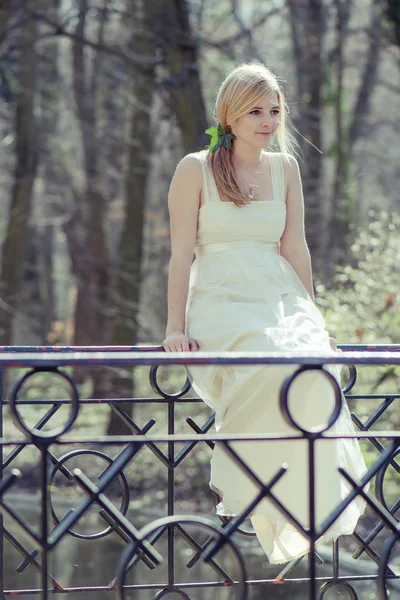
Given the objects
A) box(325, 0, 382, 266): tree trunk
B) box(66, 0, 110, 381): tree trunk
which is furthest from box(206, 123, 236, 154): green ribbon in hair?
box(66, 0, 110, 381): tree trunk

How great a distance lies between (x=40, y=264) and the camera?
80.1 feet

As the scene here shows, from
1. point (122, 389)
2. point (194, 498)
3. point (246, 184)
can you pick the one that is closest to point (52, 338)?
point (122, 389)

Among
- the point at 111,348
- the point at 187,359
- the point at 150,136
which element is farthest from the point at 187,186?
the point at 150,136

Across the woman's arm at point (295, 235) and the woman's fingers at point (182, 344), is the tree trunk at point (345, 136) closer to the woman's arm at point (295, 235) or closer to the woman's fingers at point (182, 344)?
the woman's arm at point (295, 235)

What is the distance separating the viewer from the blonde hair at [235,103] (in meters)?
3.39

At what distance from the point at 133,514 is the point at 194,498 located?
3.12 feet

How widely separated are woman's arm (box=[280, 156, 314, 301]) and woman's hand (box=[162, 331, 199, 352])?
0.54 meters

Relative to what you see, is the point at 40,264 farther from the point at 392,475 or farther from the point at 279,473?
the point at 279,473

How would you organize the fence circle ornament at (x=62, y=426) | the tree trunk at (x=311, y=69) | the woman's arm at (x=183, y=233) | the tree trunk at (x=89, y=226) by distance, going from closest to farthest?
the fence circle ornament at (x=62, y=426) < the woman's arm at (x=183, y=233) < the tree trunk at (x=311, y=69) < the tree trunk at (x=89, y=226)

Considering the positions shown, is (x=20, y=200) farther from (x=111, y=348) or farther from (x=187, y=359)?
(x=187, y=359)

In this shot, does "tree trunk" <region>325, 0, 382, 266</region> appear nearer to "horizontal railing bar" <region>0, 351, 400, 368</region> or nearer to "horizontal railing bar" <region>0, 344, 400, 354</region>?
"horizontal railing bar" <region>0, 344, 400, 354</region>

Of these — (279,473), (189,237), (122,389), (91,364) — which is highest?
(189,237)

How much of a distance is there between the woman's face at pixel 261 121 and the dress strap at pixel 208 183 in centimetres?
17

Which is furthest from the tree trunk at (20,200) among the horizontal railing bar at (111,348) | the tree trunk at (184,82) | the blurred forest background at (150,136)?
the horizontal railing bar at (111,348)
